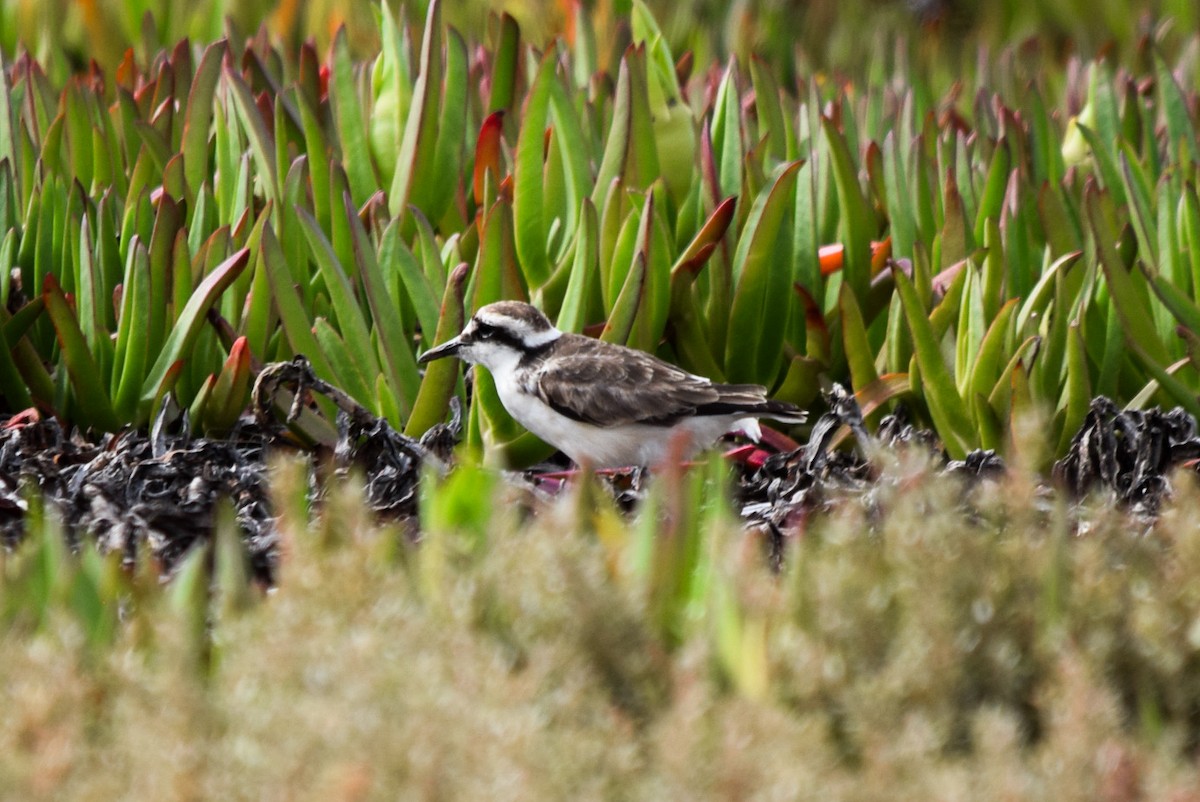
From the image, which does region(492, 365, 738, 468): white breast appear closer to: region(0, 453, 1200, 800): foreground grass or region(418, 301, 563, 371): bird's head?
region(418, 301, 563, 371): bird's head

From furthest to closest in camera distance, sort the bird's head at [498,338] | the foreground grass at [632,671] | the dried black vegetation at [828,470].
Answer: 1. the bird's head at [498,338]
2. the dried black vegetation at [828,470]
3. the foreground grass at [632,671]

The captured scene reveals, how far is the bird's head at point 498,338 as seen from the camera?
3.62 meters

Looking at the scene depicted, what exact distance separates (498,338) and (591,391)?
0.86 ft

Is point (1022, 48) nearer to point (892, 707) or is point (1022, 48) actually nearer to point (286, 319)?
point (286, 319)

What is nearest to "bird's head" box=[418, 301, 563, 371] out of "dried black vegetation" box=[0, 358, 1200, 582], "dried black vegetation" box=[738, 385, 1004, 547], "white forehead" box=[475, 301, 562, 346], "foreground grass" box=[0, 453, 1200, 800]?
"white forehead" box=[475, 301, 562, 346]

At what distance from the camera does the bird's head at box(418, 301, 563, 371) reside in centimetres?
362

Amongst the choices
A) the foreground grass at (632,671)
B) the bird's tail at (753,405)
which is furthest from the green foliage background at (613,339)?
the bird's tail at (753,405)

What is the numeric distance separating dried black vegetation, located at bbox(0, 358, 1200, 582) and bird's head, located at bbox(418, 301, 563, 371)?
0.49ft

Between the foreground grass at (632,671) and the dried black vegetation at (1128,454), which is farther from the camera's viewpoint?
the dried black vegetation at (1128,454)

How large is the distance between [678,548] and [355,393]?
171 cm

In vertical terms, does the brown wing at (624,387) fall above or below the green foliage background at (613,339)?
below

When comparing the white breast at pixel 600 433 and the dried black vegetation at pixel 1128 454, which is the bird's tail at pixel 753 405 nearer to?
the white breast at pixel 600 433

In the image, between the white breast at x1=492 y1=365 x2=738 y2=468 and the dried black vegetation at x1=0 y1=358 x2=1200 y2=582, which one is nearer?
the dried black vegetation at x1=0 y1=358 x2=1200 y2=582

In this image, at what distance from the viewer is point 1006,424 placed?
3.70 meters
